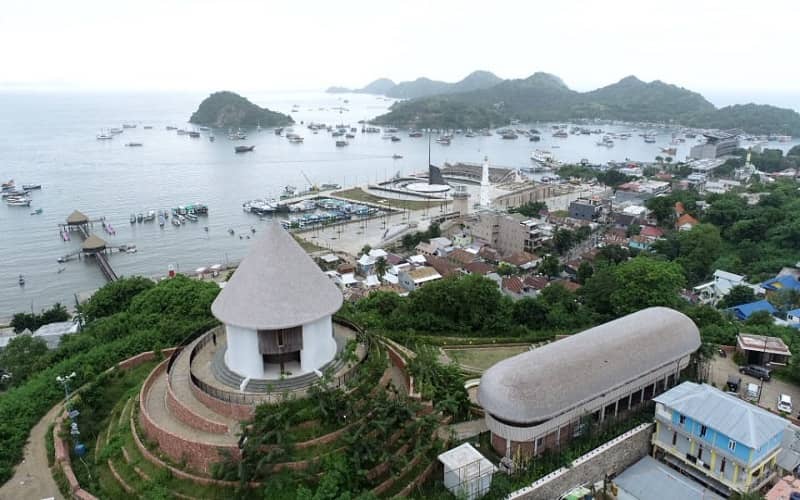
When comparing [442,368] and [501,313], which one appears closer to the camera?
[442,368]

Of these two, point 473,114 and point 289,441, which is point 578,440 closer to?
point 289,441

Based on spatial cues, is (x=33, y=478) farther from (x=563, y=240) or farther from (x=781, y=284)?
(x=563, y=240)

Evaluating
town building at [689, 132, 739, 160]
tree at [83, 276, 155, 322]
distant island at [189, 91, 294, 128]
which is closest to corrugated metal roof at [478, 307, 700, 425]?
tree at [83, 276, 155, 322]

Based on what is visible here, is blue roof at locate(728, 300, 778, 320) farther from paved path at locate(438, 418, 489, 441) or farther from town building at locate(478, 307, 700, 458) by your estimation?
paved path at locate(438, 418, 489, 441)

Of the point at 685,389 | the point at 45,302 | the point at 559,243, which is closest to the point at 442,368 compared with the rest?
the point at 685,389

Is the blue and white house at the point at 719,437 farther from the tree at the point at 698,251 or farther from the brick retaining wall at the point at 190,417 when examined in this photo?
the tree at the point at 698,251

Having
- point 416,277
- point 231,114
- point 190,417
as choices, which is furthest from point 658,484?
point 231,114

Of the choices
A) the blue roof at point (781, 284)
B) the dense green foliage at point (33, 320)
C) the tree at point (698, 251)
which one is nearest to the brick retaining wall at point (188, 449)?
the dense green foliage at point (33, 320)
